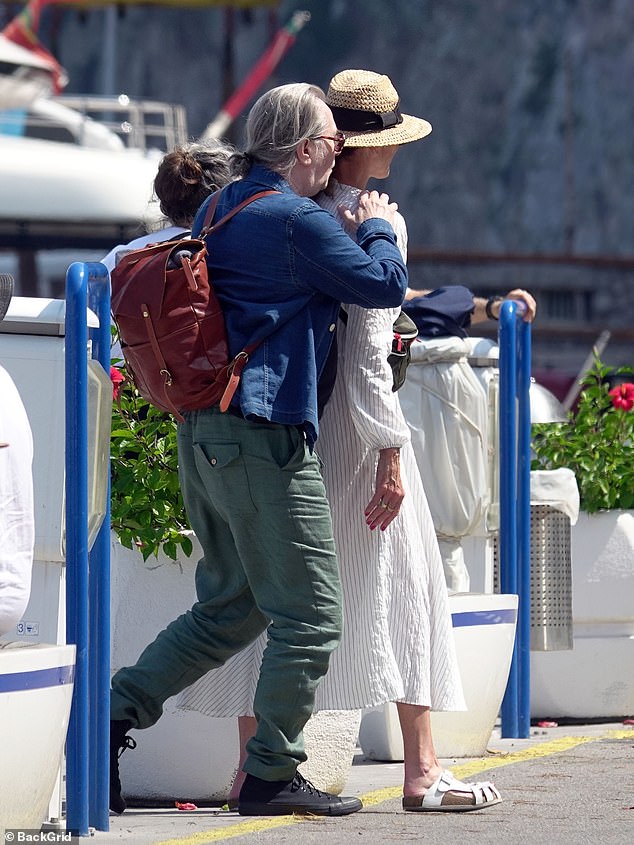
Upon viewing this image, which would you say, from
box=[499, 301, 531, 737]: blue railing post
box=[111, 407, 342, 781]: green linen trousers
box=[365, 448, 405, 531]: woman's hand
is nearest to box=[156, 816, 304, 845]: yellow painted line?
box=[111, 407, 342, 781]: green linen trousers

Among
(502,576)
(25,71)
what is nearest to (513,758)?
(502,576)

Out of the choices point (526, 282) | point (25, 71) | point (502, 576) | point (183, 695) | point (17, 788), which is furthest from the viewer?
point (526, 282)

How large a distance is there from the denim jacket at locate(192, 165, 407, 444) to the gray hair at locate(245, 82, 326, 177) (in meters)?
0.13

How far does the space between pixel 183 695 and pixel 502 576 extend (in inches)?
62.5

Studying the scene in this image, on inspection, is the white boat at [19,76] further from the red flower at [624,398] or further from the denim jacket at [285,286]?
the denim jacket at [285,286]

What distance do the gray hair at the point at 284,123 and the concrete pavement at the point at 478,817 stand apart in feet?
4.99

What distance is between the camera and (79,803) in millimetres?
3875

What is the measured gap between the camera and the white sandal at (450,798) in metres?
4.27

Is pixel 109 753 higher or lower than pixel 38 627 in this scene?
lower

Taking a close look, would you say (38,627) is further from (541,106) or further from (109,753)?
(541,106)

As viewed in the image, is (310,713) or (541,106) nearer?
(310,713)

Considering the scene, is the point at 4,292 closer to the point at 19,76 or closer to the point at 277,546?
the point at 277,546

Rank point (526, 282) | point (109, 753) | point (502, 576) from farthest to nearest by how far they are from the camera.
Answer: point (526, 282) < point (502, 576) < point (109, 753)

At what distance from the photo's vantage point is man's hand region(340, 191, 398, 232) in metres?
4.30
